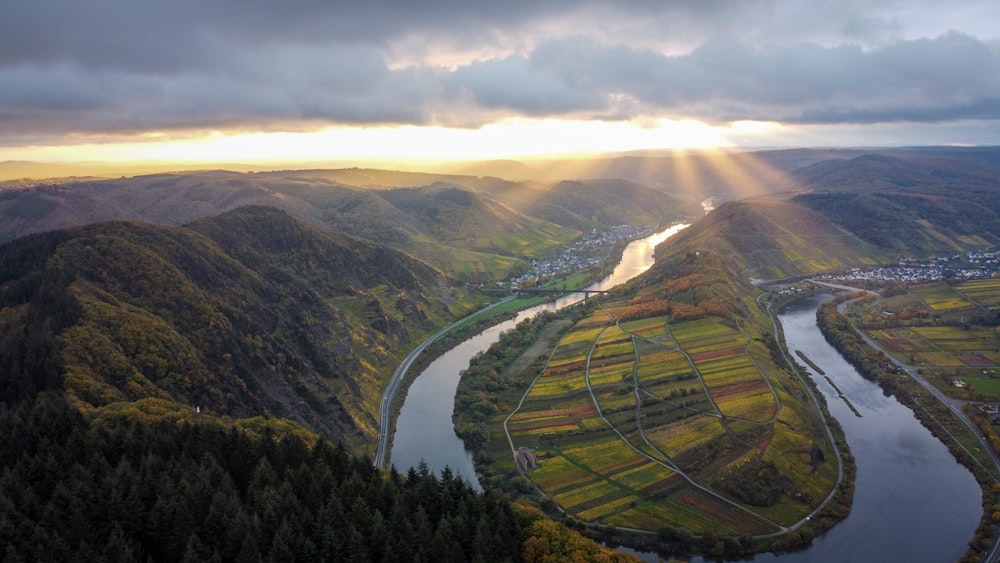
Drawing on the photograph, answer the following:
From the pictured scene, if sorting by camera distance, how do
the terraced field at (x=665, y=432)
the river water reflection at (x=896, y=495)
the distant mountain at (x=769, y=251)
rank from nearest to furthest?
the river water reflection at (x=896, y=495) < the terraced field at (x=665, y=432) < the distant mountain at (x=769, y=251)

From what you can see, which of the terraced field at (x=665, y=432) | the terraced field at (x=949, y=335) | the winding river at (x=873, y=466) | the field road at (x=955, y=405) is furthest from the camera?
the terraced field at (x=949, y=335)

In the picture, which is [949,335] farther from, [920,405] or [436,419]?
[436,419]

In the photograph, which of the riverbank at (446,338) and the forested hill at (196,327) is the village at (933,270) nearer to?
the riverbank at (446,338)

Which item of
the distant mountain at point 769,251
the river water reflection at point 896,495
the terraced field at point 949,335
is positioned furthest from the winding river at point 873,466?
the distant mountain at point 769,251

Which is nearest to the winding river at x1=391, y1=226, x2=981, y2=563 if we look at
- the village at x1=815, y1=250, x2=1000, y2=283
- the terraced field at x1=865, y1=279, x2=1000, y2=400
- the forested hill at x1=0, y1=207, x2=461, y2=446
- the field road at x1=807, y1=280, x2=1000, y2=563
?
the field road at x1=807, y1=280, x2=1000, y2=563

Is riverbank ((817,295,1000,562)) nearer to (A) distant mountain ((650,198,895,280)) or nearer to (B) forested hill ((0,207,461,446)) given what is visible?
(A) distant mountain ((650,198,895,280))

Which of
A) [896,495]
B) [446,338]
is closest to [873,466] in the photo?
[896,495]

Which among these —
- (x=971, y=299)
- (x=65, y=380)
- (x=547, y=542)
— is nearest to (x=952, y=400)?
(x=971, y=299)
